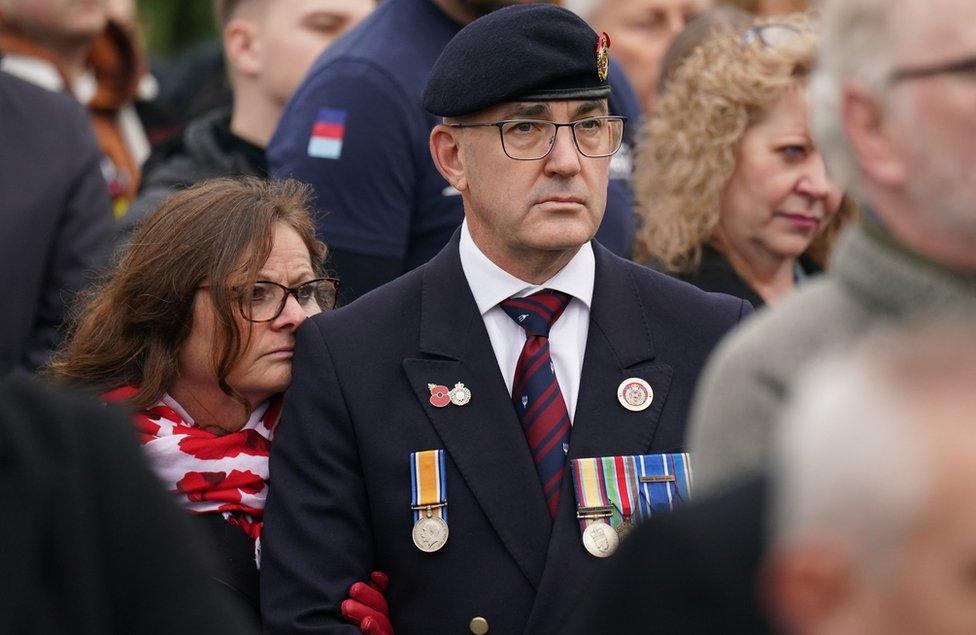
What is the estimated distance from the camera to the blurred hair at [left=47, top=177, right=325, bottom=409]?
3.69 m

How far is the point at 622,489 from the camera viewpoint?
3385 mm

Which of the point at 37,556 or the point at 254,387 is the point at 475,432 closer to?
the point at 254,387

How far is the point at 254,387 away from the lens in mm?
3680

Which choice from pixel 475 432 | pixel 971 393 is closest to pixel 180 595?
pixel 971 393

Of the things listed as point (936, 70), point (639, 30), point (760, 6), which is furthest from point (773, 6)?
point (936, 70)

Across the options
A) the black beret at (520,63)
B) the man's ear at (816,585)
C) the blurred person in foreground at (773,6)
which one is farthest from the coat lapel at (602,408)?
the blurred person in foreground at (773,6)

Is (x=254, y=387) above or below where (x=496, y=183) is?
below

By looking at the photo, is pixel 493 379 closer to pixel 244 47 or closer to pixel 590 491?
pixel 590 491

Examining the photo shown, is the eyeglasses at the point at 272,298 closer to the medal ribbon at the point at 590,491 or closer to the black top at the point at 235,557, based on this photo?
the black top at the point at 235,557

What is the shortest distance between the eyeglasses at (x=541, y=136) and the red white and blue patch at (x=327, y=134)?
933mm

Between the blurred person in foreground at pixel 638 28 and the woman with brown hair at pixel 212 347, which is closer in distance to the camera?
the woman with brown hair at pixel 212 347

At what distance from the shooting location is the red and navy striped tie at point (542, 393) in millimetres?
3422

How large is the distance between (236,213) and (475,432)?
2.67 feet

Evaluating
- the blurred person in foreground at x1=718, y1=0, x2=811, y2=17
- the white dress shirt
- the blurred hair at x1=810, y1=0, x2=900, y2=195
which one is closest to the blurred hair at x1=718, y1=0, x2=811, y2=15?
the blurred person in foreground at x1=718, y1=0, x2=811, y2=17
